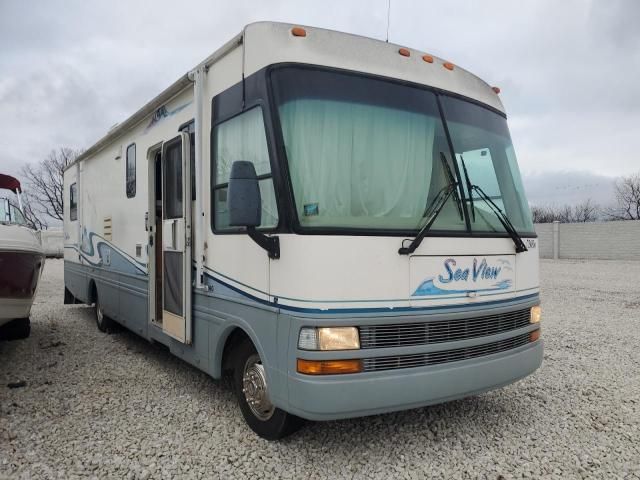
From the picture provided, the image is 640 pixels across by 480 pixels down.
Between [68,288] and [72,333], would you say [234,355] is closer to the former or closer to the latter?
[72,333]

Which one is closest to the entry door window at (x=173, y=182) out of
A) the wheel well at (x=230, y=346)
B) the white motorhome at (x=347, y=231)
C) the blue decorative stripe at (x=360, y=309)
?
the white motorhome at (x=347, y=231)

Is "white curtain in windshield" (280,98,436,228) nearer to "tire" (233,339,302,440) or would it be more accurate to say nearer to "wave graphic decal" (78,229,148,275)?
"tire" (233,339,302,440)

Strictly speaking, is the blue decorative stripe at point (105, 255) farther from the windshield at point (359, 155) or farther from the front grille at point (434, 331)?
the front grille at point (434, 331)

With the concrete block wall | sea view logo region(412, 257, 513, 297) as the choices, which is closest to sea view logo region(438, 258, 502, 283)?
sea view logo region(412, 257, 513, 297)

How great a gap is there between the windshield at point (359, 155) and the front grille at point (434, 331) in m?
0.62

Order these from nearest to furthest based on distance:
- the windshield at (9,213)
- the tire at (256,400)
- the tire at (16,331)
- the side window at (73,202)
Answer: the tire at (256,400)
the windshield at (9,213)
the tire at (16,331)
the side window at (73,202)

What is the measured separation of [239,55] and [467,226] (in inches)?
79.2

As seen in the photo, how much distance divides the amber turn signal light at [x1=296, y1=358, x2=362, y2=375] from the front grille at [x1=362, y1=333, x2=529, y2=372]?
7cm

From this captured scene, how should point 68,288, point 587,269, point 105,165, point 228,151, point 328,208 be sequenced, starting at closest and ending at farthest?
point 328,208 → point 228,151 → point 105,165 → point 68,288 → point 587,269

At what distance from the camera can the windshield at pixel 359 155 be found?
3148 millimetres

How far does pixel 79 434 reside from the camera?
12.2ft

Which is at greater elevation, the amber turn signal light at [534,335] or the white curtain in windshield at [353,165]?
the white curtain in windshield at [353,165]

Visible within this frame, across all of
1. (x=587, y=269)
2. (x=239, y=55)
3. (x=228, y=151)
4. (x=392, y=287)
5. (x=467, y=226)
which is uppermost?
(x=239, y=55)

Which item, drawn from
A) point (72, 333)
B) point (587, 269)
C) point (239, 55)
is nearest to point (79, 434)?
point (239, 55)
